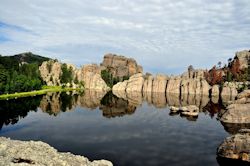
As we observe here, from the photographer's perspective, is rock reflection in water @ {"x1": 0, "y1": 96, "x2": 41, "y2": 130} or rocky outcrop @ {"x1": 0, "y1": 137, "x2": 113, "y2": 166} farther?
rock reflection in water @ {"x1": 0, "y1": 96, "x2": 41, "y2": 130}

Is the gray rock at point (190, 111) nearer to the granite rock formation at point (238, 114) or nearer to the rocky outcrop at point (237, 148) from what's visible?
the granite rock formation at point (238, 114)

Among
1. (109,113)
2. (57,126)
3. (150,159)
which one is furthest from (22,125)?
(150,159)

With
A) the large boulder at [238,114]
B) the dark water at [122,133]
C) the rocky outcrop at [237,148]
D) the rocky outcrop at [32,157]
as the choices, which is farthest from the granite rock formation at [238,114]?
the rocky outcrop at [32,157]

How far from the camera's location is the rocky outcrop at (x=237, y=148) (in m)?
50.6

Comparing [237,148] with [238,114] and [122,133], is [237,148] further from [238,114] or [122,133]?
[238,114]

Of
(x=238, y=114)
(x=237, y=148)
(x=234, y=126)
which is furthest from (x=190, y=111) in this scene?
(x=237, y=148)

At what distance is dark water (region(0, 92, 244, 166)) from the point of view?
56.3 metres

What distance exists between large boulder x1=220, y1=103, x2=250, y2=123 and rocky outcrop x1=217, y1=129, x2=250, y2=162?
110 feet

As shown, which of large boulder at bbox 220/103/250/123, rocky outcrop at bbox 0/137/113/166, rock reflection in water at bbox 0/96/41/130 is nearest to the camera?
rocky outcrop at bbox 0/137/113/166

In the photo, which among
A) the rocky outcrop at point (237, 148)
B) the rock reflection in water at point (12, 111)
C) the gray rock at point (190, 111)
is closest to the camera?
the rocky outcrop at point (237, 148)

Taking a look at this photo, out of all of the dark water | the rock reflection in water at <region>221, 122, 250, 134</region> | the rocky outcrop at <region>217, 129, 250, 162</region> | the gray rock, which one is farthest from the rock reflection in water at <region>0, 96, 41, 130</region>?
the rock reflection in water at <region>221, 122, 250, 134</region>

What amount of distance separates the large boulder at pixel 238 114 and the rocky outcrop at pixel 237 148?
3345cm

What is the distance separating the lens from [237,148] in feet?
170

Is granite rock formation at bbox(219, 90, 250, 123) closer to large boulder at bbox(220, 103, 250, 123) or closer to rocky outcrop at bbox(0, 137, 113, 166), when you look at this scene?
large boulder at bbox(220, 103, 250, 123)
